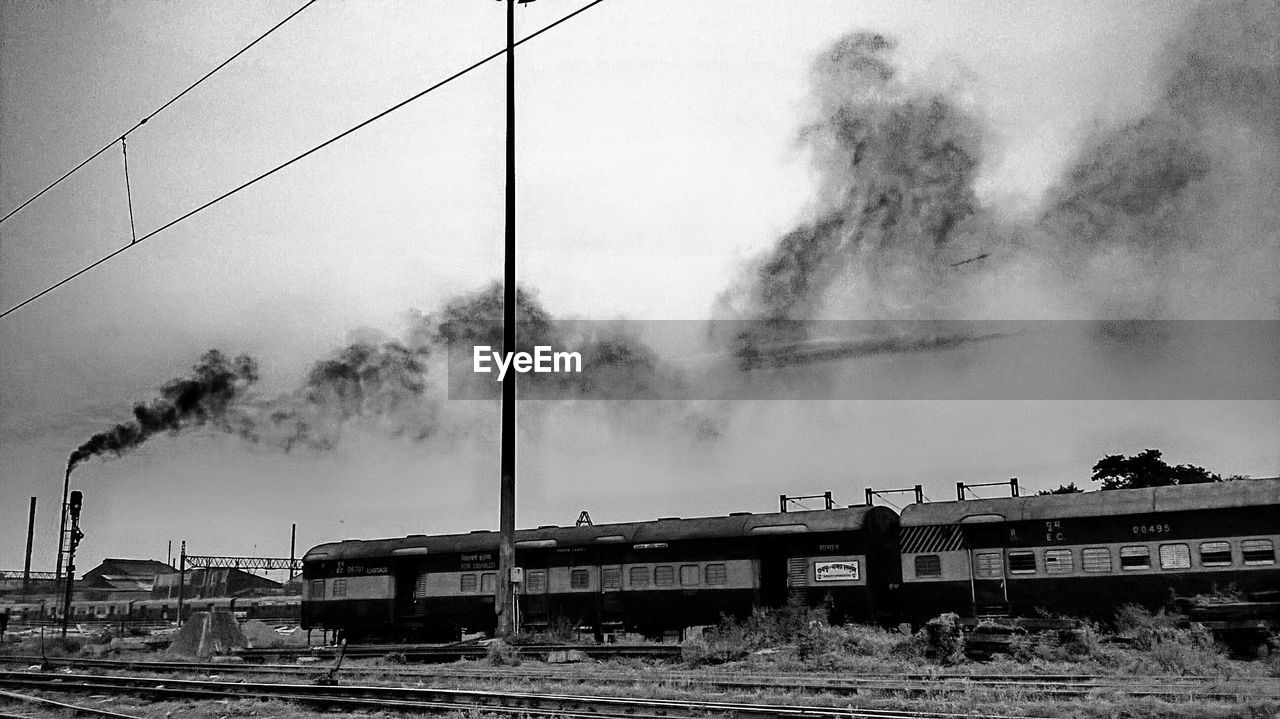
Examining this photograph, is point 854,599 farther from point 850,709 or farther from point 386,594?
point 386,594

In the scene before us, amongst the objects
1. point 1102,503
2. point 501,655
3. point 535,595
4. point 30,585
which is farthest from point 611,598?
point 30,585

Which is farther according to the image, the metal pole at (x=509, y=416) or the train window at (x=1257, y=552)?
the metal pole at (x=509, y=416)

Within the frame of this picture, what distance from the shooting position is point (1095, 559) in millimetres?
20188

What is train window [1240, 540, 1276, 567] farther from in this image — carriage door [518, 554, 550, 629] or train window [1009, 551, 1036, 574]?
carriage door [518, 554, 550, 629]

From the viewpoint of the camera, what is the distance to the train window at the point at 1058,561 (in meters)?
20.4

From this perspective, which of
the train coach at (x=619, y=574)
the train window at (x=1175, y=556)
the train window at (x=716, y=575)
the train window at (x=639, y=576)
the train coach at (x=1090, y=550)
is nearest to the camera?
the train coach at (x=1090, y=550)

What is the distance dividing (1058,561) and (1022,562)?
70cm

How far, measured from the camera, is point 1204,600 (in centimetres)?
1788

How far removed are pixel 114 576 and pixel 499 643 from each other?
98.8 meters

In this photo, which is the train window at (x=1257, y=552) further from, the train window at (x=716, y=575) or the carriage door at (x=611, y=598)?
the carriage door at (x=611, y=598)

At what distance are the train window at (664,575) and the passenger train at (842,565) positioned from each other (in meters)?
0.03

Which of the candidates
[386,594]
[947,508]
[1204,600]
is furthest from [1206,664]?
[386,594]

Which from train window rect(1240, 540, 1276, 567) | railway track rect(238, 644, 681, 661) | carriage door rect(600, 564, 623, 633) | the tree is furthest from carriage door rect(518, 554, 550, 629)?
the tree

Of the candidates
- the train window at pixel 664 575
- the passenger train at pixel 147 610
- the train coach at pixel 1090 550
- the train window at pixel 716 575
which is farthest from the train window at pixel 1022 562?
the passenger train at pixel 147 610
